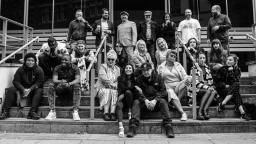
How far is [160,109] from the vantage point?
5.73m

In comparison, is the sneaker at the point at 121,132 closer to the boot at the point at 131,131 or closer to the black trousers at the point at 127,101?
the boot at the point at 131,131

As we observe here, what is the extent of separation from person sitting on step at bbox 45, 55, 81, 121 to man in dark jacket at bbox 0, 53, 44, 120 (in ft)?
1.27

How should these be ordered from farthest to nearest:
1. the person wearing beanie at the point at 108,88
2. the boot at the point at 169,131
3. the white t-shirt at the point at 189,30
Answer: the white t-shirt at the point at 189,30
the person wearing beanie at the point at 108,88
the boot at the point at 169,131

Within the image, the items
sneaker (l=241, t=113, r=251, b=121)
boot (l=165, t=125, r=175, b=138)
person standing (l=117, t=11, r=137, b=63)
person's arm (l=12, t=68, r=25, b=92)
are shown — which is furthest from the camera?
person standing (l=117, t=11, r=137, b=63)

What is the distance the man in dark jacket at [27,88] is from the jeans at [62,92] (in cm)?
37

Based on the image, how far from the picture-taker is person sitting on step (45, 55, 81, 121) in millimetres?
6116

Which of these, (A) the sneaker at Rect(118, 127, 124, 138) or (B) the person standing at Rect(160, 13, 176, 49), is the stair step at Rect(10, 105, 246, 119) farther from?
(B) the person standing at Rect(160, 13, 176, 49)

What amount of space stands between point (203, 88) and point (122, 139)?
2.39 meters

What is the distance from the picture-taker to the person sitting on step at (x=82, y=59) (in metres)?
7.00

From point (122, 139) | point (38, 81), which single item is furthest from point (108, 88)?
point (38, 81)

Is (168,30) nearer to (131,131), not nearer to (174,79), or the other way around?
(174,79)

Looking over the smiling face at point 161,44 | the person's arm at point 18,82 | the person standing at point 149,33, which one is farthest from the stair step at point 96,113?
the person standing at point 149,33

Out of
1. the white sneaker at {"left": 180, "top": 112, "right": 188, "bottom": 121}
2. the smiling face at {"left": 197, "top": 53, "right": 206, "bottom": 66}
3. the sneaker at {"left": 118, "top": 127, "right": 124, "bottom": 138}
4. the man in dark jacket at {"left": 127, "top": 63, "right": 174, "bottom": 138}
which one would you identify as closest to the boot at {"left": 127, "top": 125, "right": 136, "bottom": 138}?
the man in dark jacket at {"left": 127, "top": 63, "right": 174, "bottom": 138}

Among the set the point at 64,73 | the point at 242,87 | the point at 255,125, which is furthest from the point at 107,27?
the point at 255,125
